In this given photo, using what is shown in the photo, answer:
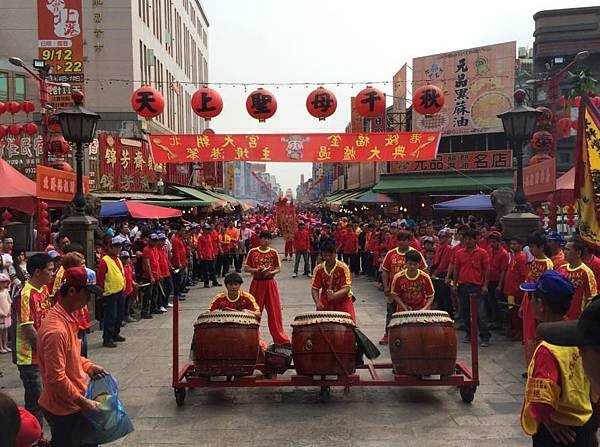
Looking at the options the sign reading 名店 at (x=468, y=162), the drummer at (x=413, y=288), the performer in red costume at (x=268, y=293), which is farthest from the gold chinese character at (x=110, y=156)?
the drummer at (x=413, y=288)

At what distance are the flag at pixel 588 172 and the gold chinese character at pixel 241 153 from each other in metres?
11.8

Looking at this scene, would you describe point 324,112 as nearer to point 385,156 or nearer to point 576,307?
point 385,156

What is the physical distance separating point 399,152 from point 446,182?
43.5 feet

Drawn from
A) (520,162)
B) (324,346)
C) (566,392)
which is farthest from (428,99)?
(566,392)

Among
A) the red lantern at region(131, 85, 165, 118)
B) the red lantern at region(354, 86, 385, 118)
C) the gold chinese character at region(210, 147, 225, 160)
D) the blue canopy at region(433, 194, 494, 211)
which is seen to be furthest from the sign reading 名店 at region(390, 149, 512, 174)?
the red lantern at region(131, 85, 165, 118)

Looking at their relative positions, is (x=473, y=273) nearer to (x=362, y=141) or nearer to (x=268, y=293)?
(x=268, y=293)

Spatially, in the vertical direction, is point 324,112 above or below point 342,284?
above

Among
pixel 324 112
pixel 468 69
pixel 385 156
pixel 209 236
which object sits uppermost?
pixel 468 69

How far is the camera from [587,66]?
31.8 metres

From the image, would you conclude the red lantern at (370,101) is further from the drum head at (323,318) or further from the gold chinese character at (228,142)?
the drum head at (323,318)

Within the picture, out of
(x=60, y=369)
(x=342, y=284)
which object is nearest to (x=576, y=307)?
(x=342, y=284)

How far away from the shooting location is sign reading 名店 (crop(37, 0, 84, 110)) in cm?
2314

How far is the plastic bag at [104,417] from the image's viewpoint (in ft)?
11.3

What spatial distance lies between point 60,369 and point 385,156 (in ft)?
45.1
